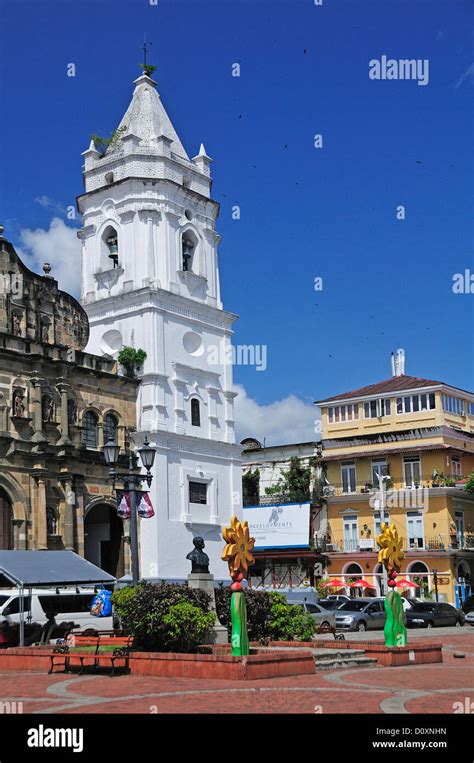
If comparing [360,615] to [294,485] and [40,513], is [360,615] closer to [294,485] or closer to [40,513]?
[40,513]

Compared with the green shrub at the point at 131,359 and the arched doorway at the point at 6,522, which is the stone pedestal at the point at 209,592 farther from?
the green shrub at the point at 131,359

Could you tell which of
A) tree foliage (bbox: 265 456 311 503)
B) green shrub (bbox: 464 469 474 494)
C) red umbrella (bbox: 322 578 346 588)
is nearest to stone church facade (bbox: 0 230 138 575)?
red umbrella (bbox: 322 578 346 588)

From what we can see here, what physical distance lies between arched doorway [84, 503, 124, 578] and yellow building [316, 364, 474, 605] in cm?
1780

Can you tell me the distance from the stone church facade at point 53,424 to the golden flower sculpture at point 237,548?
66.1 ft

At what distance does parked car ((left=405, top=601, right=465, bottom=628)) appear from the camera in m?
38.4

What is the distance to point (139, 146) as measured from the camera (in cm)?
4725

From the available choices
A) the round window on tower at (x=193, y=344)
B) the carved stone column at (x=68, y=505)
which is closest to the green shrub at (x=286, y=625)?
the carved stone column at (x=68, y=505)

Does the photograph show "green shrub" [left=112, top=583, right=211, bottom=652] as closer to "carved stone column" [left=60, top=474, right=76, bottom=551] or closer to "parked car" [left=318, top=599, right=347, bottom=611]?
"carved stone column" [left=60, top=474, right=76, bottom=551]

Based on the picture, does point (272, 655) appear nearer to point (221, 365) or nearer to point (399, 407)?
point (221, 365)

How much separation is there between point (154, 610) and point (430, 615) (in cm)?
2359

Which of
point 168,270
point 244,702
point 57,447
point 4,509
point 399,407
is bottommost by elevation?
point 244,702
